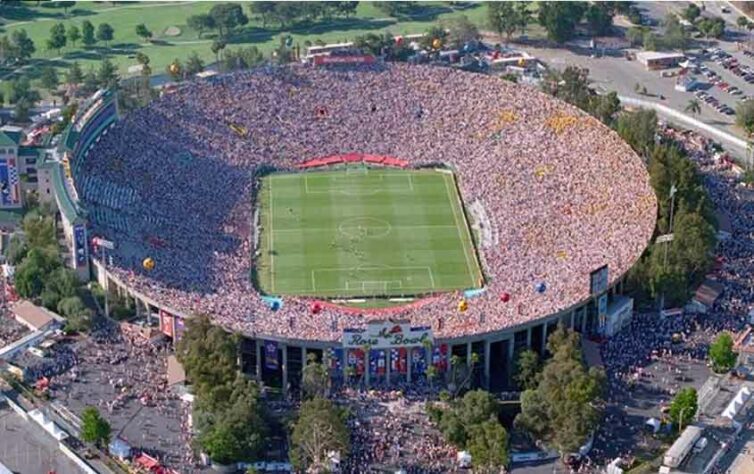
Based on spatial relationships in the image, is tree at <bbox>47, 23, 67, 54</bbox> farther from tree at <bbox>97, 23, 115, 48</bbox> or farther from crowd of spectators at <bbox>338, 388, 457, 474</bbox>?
crowd of spectators at <bbox>338, 388, 457, 474</bbox>

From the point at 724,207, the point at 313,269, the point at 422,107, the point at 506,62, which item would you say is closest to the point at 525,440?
the point at 313,269

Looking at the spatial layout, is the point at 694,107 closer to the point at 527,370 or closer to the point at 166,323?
the point at 527,370

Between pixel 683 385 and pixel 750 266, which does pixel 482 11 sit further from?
pixel 683 385

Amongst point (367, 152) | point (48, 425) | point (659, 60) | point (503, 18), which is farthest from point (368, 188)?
point (503, 18)

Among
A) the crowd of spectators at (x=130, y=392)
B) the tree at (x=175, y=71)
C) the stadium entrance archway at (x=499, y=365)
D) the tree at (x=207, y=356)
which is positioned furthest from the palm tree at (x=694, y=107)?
the tree at (x=207, y=356)

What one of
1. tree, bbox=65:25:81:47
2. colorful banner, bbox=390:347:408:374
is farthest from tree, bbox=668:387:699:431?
tree, bbox=65:25:81:47

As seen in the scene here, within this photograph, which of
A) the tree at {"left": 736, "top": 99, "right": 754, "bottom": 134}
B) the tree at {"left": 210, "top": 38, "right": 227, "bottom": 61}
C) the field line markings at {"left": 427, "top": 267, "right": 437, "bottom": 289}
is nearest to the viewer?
the field line markings at {"left": 427, "top": 267, "right": 437, "bottom": 289}
